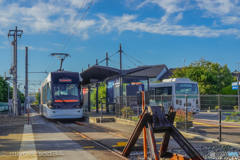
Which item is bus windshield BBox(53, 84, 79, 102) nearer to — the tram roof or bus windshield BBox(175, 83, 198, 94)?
the tram roof

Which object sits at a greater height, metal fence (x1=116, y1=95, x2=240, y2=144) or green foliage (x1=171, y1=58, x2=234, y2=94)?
green foliage (x1=171, y1=58, x2=234, y2=94)

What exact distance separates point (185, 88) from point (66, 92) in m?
11.5

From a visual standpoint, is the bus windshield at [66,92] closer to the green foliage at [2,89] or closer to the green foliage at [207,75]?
the green foliage at [207,75]

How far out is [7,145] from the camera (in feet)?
30.1

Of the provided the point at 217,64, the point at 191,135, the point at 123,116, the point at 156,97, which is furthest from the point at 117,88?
the point at 217,64

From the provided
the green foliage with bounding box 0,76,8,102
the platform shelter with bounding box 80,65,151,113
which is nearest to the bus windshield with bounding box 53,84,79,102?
the platform shelter with bounding box 80,65,151,113

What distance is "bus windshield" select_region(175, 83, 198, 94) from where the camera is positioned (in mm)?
25688

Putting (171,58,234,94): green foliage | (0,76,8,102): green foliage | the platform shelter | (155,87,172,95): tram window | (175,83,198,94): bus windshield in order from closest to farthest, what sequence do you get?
1. the platform shelter
2. (175,83,198,94): bus windshield
3. (155,87,172,95): tram window
4. (171,58,234,94): green foliage
5. (0,76,8,102): green foliage

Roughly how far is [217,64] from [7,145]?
46.0 meters

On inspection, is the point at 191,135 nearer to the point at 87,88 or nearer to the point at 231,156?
the point at 231,156

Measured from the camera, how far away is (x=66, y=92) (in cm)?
1997

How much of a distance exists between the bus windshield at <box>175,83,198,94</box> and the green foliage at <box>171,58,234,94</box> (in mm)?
14727

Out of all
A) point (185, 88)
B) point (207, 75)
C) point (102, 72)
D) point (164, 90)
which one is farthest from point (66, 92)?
point (207, 75)

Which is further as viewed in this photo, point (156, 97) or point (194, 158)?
point (156, 97)
